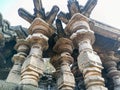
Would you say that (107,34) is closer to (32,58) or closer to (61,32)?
(61,32)

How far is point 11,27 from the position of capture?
9.73 meters

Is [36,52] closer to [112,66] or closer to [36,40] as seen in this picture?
[36,40]

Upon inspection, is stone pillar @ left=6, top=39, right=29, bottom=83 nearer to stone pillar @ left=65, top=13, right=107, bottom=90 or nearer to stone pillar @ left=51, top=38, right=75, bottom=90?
stone pillar @ left=51, top=38, right=75, bottom=90

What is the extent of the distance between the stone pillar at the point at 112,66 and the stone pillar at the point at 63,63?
4.63 feet

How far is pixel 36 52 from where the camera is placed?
21.4 ft

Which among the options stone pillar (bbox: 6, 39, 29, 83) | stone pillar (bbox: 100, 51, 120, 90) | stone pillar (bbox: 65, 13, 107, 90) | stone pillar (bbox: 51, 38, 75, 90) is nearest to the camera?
stone pillar (bbox: 65, 13, 107, 90)

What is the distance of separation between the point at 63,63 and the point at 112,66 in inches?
76.4

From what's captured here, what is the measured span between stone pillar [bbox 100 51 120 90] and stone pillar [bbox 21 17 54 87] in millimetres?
2310

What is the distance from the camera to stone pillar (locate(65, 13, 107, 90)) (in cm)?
543

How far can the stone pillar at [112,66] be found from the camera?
764 cm

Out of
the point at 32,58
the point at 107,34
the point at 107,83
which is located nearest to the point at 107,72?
the point at 107,83

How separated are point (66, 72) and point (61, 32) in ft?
6.23

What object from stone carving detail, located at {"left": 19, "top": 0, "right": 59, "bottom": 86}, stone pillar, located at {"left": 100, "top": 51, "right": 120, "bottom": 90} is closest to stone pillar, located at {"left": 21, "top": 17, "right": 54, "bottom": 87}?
stone carving detail, located at {"left": 19, "top": 0, "right": 59, "bottom": 86}

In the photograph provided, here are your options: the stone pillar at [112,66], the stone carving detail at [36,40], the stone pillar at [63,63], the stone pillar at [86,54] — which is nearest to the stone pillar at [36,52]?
the stone carving detail at [36,40]
